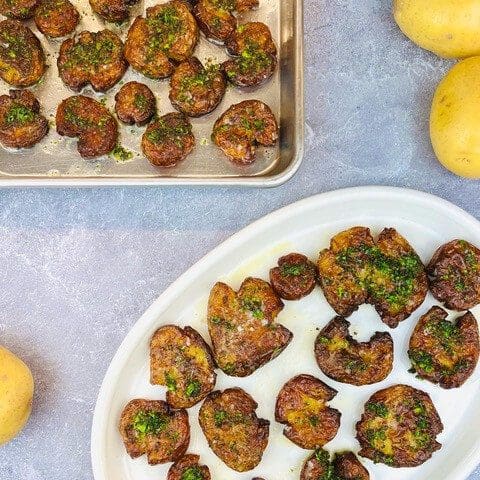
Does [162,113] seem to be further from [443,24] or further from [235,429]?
[235,429]

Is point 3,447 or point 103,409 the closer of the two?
point 103,409

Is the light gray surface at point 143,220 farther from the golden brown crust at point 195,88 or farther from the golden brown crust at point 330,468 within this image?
the golden brown crust at point 330,468

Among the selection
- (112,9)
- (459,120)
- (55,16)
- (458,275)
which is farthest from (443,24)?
(55,16)

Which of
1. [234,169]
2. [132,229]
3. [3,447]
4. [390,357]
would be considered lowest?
[3,447]

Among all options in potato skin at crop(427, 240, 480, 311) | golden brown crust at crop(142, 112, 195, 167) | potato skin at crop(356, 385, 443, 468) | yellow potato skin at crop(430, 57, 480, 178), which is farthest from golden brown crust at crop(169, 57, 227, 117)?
potato skin at crop(356, 385, 443, 468)

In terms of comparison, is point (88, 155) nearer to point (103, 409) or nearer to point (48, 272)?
point (48, 272)

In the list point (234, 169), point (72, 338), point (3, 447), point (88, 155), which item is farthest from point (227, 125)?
point (3, 447)
